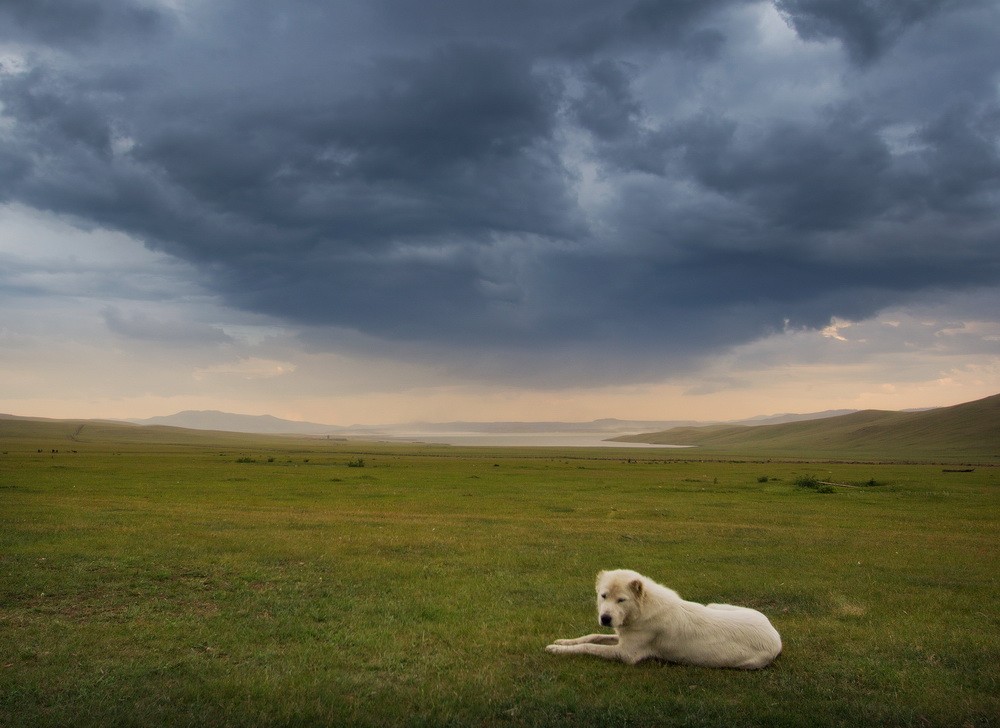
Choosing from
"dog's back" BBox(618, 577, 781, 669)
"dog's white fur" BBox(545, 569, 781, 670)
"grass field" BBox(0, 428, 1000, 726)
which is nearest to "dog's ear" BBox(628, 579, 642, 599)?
"dog's white fur" BBox(545, 569, 781, 670)

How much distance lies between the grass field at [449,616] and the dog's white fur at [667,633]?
0.26 m

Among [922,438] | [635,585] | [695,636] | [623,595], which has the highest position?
[635,585]

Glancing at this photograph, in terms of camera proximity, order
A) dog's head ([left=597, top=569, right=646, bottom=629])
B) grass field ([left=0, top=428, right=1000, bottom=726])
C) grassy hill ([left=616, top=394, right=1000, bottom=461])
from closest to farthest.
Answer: grass field ([left=0, top=428, right=1000, bottom=726]) → dog's head ([left=597, top=569, right=646, bottom=629]) → grassy hill ([left=616, top=394, right=1000, bottom=461])

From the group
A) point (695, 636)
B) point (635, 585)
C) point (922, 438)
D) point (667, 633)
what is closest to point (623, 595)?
point (635, 585)

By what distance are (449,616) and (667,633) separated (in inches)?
161

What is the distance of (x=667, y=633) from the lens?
877 cm

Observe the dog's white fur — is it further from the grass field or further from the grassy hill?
the grassy hill

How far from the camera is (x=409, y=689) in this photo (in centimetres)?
785

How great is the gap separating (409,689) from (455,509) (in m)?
22.4

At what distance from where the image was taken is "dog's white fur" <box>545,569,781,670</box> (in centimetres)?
866

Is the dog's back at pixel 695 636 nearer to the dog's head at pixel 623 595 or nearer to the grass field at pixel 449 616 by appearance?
the dog's head at pixel 623 595

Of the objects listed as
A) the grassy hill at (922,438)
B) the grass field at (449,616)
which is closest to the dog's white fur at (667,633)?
the grass field at (449,616)

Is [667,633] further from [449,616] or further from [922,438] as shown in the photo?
[922,438]

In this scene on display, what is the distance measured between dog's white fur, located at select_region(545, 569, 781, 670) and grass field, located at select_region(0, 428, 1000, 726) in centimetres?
26
